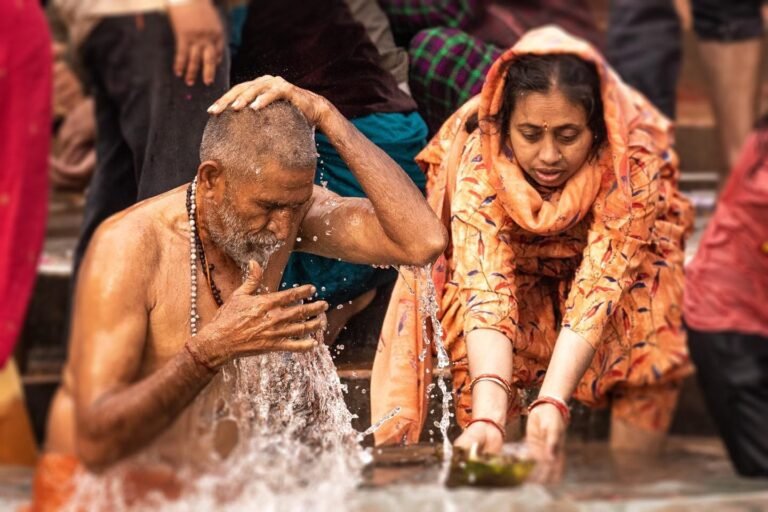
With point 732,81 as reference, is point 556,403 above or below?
below

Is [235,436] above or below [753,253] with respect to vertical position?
below

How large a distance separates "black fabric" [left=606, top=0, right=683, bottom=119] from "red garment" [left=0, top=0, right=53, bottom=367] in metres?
2.09

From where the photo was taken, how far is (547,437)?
10.4 feet

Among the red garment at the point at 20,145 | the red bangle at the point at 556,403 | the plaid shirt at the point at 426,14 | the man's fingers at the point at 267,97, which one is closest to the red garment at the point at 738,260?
the red bangle at the point at 556,403

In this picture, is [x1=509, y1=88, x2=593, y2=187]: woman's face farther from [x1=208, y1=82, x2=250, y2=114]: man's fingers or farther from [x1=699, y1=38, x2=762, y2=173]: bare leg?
[x1=699, y1=38, x2=762, y2=173]: bare leg

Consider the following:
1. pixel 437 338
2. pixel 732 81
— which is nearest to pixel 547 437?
pixel 437 338

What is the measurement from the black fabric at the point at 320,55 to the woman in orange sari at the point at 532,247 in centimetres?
19

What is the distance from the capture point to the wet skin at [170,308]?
2852 millimetres

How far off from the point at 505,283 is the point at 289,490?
684 mm

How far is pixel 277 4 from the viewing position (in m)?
3.45

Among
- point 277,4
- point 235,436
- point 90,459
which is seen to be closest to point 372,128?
point 277,4

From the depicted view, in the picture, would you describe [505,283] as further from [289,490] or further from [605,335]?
[289,490]

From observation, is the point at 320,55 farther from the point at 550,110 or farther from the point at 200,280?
the point at 200,280

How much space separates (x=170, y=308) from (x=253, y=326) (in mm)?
203
